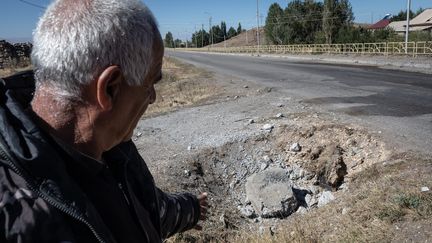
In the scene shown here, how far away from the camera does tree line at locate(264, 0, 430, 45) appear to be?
44184 mm

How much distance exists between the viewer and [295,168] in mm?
6805

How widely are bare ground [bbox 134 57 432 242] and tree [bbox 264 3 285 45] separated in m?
62.1

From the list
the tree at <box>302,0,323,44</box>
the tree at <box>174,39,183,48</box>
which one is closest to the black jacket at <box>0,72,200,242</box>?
the tree at <box>302,0,323,44</box>

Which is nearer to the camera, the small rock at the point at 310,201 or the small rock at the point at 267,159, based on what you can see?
the small rock at the point at 310,201

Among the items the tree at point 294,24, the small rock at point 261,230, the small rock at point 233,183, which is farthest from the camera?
the tree at point 294,24

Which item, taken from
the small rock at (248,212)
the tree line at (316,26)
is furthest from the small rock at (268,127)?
the tree line at (316,26)

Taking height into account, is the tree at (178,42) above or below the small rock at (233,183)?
below

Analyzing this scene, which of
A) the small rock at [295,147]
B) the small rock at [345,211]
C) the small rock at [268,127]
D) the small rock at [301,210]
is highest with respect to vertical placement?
the small rock at [268,127]

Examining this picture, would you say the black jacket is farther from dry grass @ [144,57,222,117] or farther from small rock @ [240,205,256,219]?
dry grass @ [144,57,222,117]

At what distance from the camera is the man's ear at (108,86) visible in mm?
1288

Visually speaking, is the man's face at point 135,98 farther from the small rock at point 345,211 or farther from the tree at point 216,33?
the tree at point 216,33

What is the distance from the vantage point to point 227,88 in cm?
1573

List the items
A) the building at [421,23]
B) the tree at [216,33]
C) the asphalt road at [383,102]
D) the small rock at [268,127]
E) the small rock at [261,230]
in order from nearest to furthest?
the small rock at [261,230], the asphalt road at [383,102], the small rock at [268,127], the building at [421,23], the tree at [216,33]

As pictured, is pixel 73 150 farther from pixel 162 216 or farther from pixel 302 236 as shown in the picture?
pixel 302 236
